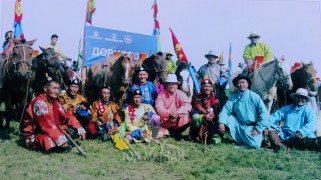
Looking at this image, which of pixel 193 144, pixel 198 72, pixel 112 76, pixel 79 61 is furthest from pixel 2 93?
pixel 79 61

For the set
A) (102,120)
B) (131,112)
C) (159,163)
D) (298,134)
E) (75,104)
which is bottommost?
(159,163)

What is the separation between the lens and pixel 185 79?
29.6ft

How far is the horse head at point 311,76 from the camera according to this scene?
25.5 feet

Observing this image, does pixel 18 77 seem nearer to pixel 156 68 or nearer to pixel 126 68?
pixel 126 68

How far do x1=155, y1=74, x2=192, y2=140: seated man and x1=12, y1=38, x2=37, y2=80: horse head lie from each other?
258cm

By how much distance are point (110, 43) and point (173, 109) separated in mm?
5085

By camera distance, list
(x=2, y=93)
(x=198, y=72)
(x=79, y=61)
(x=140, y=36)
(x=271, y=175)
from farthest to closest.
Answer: (x=79, y=61) → (x=140, y=36) → (x=198, y=72) → (x=2, y=93) → (x=271, y=175)

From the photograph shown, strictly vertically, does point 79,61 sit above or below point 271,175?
above

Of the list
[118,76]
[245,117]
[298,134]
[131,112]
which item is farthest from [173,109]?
[298,134]

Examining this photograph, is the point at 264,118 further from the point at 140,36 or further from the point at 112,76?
the point at 140,36

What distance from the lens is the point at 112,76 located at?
26.6ft

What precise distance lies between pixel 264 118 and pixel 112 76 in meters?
3.68

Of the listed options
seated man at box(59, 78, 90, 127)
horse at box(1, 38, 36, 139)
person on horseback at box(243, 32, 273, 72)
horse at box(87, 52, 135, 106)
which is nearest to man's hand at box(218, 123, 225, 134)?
horse at box(87, 52, 135, 106)

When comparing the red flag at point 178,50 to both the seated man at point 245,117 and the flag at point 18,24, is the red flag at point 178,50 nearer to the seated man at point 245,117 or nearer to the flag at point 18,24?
the seated man at point 245,117
